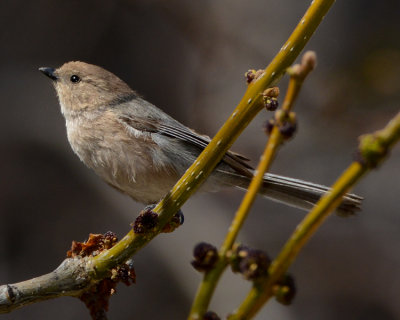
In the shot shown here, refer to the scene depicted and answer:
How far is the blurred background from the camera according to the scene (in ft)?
19.1

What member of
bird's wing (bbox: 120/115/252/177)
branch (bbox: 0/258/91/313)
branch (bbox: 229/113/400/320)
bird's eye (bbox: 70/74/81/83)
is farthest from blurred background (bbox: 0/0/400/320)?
branch (bbox: 229/113/400/320)

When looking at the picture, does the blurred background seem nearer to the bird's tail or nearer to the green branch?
the bird's tail

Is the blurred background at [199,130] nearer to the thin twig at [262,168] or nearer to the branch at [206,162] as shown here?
the branch at [206,162]

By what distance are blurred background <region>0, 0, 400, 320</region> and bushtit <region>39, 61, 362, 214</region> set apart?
1976 millimetres

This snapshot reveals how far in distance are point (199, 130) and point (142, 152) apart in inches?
96.0

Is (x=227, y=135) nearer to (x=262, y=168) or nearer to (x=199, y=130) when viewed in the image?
(x=262, y=168)

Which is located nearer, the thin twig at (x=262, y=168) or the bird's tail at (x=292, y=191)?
the thin twig at (x=262, y=168)

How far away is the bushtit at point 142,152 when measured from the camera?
142 inches

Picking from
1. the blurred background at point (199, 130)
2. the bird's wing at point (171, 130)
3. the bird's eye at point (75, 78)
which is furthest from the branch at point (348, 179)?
the blurred background at point (199, 130)

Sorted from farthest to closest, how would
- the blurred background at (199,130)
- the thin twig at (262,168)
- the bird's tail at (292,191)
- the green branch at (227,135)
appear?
the blurred background at (199,130)
the bird's tail at (292,191)
the green branch at (227,135)
the thin twig at (262,168)

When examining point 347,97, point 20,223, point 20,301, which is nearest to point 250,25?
point 347,97

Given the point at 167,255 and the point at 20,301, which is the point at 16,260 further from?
the point at 20,301

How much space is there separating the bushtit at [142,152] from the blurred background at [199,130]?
→ 1976mm

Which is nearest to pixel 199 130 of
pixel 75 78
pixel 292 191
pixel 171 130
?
pixel 75 78
